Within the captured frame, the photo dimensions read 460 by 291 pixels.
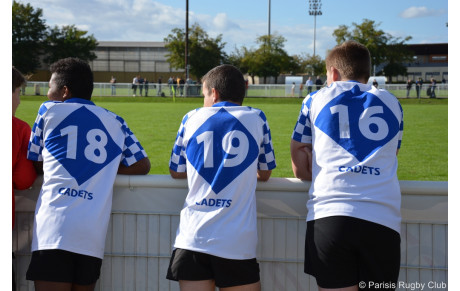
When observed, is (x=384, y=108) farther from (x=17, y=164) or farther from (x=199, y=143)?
(x=17, y=164)

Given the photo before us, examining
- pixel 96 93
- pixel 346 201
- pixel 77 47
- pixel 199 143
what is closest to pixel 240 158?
pixel 199 143

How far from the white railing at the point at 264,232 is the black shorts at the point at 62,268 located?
12.0 inches

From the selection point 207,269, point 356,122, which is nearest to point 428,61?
point 356,122

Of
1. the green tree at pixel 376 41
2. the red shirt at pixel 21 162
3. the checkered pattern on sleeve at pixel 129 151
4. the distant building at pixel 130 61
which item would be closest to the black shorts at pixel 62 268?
the red shirt at pixel 21 162

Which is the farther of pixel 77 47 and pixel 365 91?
pixel 77 47

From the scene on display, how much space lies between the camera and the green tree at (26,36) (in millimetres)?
62688

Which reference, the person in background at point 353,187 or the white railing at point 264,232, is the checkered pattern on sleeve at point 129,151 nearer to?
the white railing at point 264,232

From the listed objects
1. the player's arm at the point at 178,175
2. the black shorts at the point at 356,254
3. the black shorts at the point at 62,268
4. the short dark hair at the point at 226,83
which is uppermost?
the short dark hair at the point at 226,83

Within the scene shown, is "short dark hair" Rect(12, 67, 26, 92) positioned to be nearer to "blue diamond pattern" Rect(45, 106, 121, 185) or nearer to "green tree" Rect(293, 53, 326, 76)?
"blue diamond pattern" Rect(45, 106, 121, 185)

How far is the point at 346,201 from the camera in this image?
2.44m

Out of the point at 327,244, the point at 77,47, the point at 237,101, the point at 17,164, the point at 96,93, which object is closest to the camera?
the point at 327,244

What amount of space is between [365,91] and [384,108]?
0.44 ft

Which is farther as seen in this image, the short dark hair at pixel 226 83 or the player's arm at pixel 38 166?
the player's arm at pixel 38 166

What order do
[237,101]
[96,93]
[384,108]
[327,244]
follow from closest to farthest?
[327,244] → [384,108] → [237,101] → [96,93]
